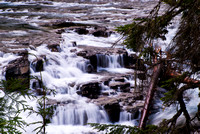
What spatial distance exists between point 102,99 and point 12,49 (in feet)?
19.5

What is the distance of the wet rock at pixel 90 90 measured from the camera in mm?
10203

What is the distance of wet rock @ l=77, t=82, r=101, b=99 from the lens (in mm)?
10203

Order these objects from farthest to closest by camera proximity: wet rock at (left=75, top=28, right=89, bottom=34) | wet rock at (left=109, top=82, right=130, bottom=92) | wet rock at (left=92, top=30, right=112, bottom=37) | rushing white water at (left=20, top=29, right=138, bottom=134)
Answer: wet rock at (left=75, top=28, right=89, bottom=34)
wet rock at (left=92, top=30, right=112, bottom=37)
wet rock at (left=109, top=82, right=130, bottom=92)
rushing white water at (left=20, top=29, right=138, bottom=134)

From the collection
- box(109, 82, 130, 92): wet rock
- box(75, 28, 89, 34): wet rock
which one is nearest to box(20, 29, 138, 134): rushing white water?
box(109, 82, 130, 92): wet rock

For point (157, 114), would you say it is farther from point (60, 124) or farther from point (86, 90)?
point (60, 124)

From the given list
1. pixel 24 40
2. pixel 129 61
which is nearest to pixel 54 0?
pixel 24 40

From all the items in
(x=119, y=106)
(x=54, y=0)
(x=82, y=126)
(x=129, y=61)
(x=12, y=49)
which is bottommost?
(x=82, y=126)

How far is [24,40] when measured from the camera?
14.3 m

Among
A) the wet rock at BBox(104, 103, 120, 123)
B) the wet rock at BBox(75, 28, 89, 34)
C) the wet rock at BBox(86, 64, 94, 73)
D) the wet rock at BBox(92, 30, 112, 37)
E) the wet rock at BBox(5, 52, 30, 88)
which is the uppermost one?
the wet rock at BBox(75, 28, 89, 34)

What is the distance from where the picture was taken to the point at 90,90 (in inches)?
410

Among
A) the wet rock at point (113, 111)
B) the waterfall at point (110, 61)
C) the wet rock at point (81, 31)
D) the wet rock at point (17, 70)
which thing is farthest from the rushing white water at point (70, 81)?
the wet rock at point (81, 31)

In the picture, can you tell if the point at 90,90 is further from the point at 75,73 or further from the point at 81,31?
the point at 81,31

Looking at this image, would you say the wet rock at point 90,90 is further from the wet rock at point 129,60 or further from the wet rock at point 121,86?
the wet rock at point 129,60

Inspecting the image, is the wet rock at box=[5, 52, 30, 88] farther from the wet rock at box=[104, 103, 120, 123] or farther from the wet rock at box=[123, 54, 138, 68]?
the wet rock at box=[123, 54, 138, 68]
